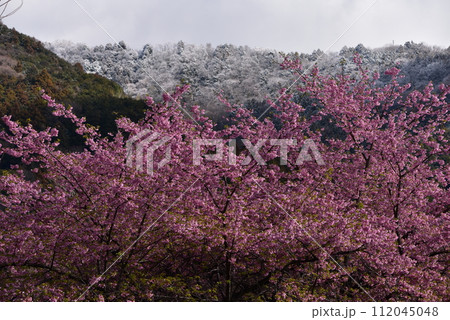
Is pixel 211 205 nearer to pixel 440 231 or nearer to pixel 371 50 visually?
pixel 440 231

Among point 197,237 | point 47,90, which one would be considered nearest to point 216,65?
point 47,90

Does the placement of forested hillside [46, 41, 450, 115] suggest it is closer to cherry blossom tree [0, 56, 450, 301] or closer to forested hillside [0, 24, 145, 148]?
forested hillside [0, 24, 145, 148]

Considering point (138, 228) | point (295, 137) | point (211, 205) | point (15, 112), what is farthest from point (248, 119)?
point (15, 112)

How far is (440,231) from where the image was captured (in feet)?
26.8

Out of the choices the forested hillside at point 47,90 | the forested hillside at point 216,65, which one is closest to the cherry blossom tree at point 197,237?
the forested hillside at point 47,90

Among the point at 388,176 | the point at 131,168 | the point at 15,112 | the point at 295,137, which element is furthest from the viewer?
the point at 15,112

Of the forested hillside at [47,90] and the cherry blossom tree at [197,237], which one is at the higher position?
the forested hillside at [47,90]

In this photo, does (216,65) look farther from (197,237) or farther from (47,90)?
(197,237)

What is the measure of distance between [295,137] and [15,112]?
848 inches

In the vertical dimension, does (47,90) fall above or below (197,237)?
above

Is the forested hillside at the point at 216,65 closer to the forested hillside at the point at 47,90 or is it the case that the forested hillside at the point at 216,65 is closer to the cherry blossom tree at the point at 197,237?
the forested hillside at the point at 47,90

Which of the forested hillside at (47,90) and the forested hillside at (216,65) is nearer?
the forested hillside at (47,90)

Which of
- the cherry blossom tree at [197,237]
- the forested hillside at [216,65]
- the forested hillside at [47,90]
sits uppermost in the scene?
the forested hillside at [216,65]

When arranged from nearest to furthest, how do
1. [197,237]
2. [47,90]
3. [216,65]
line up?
[197,237] → [47,90] → [216,65]
